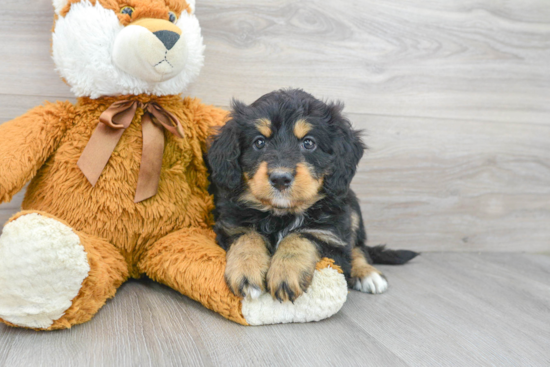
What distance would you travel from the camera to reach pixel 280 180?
1.39 m

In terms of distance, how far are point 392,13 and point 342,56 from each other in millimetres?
353

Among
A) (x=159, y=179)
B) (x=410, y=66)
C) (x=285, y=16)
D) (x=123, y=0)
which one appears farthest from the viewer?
(x=410, y=66)

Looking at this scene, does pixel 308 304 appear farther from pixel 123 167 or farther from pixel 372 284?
pixel 123 167

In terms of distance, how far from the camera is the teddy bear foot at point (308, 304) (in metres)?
1.39

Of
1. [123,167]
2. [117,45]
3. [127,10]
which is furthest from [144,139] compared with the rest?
[127,10]

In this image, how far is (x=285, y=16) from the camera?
2.15 metres

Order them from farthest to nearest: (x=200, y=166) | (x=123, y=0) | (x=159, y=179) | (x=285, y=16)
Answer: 1. (x=285, y=16)
2. (x=200, y=166)
3. (x=159, y=179)
4. (x=123, y=0)

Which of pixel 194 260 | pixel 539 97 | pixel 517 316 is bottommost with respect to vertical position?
pixel 517 316

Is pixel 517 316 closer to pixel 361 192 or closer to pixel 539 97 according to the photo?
pixel 361 192

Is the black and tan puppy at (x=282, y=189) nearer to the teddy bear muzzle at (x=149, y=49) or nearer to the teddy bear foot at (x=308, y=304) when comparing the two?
the teddy bear foot at (x=308, y=304)

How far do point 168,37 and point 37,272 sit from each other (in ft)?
2.76

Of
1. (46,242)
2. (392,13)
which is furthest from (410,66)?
(46,242)

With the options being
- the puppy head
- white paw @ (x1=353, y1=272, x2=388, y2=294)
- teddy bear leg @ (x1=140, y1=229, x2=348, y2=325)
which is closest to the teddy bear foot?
teddy bear leg @ (x1=140, y1=229, x2=348, y2=325)

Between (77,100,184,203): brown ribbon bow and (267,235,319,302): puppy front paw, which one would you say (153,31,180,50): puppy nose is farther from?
(267,235,319,302): puppy front paw
